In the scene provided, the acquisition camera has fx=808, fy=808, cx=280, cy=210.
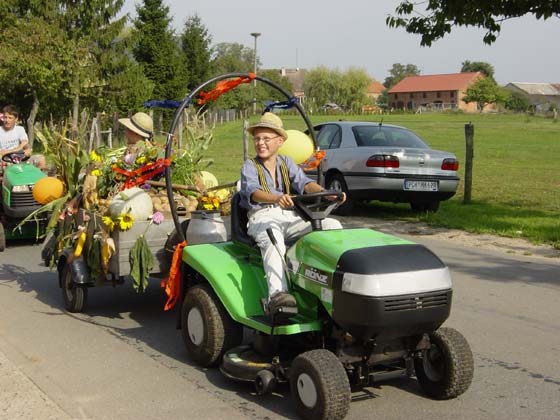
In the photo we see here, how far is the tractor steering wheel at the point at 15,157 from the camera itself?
38.2ft

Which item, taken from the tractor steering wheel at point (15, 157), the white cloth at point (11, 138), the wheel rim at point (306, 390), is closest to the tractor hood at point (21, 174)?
the tractor steering wheel at point (15, 157)

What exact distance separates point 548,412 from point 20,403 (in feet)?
10.7

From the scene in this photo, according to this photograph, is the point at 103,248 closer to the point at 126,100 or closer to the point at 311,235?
the point at 311,235

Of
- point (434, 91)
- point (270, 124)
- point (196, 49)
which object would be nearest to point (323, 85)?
point (434, 91)

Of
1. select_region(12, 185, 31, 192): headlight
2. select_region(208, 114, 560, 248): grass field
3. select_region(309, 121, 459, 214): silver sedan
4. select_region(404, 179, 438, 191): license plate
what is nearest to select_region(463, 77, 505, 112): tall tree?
select_region(208, 114, 560, 248): grass field

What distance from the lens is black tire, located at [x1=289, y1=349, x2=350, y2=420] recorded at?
4449mm

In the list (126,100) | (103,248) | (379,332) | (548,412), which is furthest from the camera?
(126,100)

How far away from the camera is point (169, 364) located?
19.4ft

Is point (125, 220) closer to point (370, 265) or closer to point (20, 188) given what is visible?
point (370, 265)

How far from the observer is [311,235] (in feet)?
16.5

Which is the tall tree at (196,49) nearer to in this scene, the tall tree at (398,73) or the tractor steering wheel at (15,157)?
the tractor steering wheel at (15,157)

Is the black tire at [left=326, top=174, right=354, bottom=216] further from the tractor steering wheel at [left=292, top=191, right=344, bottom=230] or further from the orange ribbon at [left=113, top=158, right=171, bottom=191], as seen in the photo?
the tractor steering wheel at [left=292, top=191, right=344, bottom=230]

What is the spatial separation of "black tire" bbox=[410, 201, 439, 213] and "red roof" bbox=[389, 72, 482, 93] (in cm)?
12304

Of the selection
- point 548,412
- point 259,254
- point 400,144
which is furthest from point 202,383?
point 400,144
